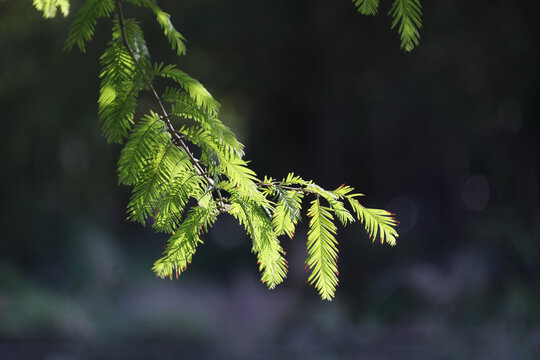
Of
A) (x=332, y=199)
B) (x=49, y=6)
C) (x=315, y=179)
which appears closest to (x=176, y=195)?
(x=332, y=199)

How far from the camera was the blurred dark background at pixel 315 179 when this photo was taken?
17.3ft

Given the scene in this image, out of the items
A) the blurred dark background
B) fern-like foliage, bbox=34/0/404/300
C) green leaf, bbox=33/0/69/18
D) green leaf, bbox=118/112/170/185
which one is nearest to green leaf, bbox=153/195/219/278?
fern-like foliage, bbox=34/0/404/300

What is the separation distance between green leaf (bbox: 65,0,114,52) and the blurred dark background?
4.32 m

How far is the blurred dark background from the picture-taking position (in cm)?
526

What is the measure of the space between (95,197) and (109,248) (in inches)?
28.9

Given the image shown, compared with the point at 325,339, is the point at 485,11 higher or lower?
higher

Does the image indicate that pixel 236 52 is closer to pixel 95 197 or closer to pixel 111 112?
pixel 95 197

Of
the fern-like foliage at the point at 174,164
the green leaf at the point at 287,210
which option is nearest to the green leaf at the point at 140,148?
the fern-like foliage at the point at 174,164

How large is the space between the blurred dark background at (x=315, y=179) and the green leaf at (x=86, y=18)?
4.32 meters

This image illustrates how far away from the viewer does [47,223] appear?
6.83 meters

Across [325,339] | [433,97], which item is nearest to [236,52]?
[433,97]

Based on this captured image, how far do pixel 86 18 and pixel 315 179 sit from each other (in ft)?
19.5

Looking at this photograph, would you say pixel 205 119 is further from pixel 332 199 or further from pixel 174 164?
pixel 332 199

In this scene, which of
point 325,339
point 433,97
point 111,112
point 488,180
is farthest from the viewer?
point 488,180
